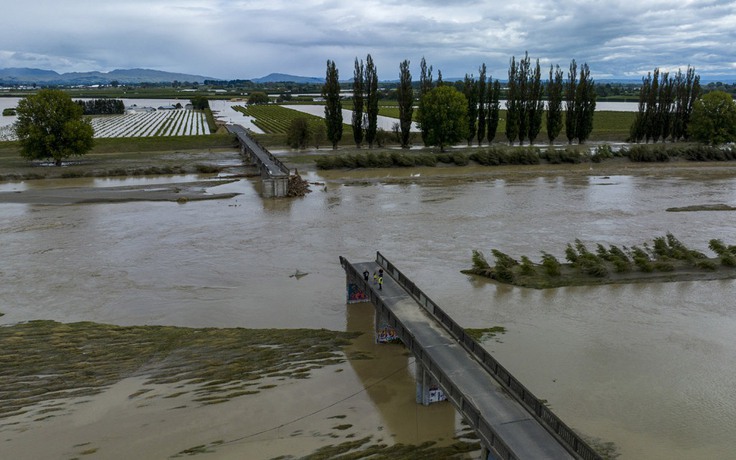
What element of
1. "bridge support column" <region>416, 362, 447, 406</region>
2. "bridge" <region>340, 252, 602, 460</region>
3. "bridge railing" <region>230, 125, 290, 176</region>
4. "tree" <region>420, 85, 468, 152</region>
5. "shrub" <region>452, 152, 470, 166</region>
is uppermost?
"tree" <region>420, 85, 468, 152</region>

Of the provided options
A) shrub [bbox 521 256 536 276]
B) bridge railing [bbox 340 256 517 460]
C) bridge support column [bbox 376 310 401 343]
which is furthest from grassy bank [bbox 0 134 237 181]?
bridge railing [bbox 340 256 517 460]

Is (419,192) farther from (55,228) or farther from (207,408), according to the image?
(207,408)

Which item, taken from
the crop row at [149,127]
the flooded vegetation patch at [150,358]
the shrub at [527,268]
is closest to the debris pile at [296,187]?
the shrub at [527,268]

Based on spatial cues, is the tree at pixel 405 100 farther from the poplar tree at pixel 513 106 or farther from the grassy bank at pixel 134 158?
the grassy bank at pixel 134 158

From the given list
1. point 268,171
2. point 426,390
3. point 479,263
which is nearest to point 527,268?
point 479,263

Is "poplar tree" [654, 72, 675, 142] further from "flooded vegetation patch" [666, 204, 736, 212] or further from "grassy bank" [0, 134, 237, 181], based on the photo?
"grassy bank" [0, 134, 237, 181]

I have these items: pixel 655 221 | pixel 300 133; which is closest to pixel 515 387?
pixel 655 221

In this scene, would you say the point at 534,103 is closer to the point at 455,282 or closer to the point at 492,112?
the point at 492,112
